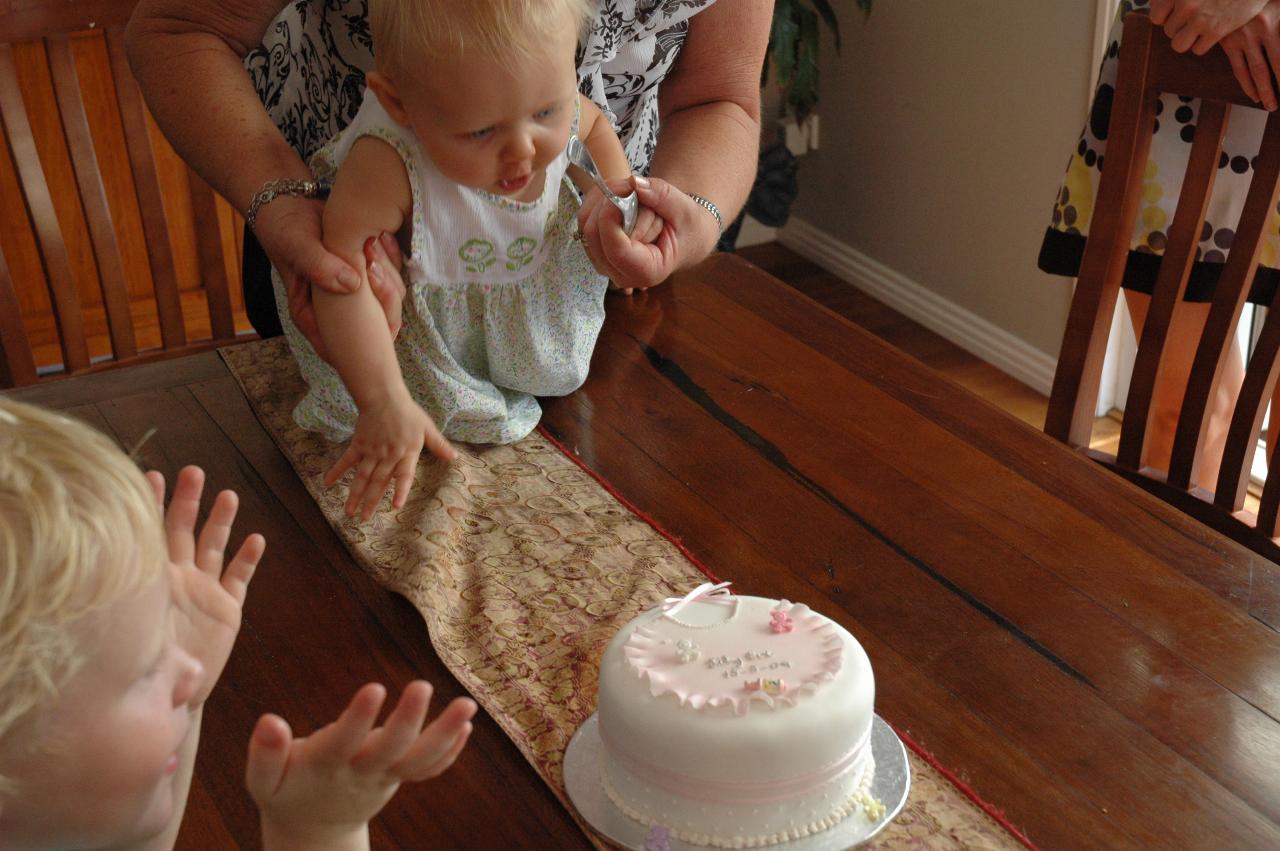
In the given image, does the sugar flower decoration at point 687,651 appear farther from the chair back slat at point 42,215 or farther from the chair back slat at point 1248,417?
the chair back slat at point 42,215

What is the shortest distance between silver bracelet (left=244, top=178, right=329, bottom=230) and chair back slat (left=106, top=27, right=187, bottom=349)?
56 centimetres

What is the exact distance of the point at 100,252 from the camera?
1.74 metres

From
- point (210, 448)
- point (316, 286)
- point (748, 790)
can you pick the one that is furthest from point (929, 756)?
point (210, 448)

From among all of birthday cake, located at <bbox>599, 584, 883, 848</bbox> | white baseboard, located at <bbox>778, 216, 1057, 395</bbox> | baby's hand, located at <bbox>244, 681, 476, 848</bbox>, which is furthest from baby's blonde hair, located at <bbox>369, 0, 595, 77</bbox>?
white baseboard, located at <bbox>778, 216, 1057, 395</bbox>

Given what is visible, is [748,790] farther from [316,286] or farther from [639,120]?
[639,120]

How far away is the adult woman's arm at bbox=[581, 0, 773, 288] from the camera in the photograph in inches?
54.4

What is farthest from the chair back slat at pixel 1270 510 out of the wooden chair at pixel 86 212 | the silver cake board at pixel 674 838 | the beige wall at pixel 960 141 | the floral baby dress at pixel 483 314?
the beige wall at pixel 960 141

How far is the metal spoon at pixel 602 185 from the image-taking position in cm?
122

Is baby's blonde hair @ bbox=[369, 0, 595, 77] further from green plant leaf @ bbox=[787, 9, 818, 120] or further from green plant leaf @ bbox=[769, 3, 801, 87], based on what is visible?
green plant leaf @ bbox=[787, 9, 818, 120]

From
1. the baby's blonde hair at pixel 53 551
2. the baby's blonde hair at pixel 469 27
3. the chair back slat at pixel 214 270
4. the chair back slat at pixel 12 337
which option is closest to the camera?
the baby's blonde hair at pixel 53 551

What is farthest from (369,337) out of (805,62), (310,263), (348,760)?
(805,62)

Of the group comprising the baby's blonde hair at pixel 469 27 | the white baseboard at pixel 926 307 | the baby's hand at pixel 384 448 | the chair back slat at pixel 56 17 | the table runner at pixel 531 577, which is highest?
the baby's blonde hair at pixel 469 27

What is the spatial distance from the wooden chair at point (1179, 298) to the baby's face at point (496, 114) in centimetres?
64

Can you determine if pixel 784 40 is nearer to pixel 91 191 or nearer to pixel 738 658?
pixel 91 191
